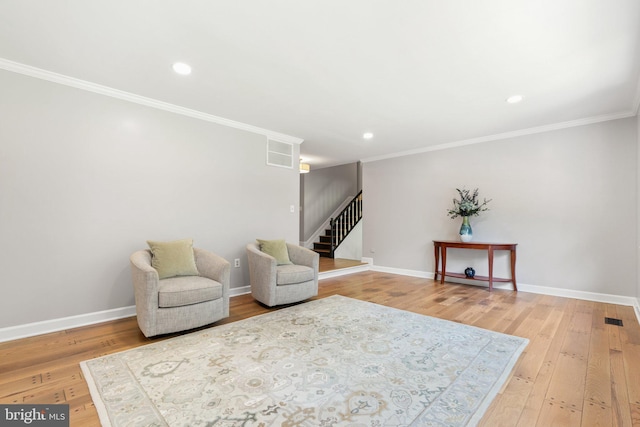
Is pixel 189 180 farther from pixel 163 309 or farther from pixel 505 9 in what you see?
pixel 505 9

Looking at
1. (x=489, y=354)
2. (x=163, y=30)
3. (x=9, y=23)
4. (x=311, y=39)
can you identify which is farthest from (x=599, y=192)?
(x=9, y=23)

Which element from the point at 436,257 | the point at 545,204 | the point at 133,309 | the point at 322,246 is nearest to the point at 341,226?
the point at 322,246

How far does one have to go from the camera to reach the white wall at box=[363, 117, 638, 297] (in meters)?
3.84

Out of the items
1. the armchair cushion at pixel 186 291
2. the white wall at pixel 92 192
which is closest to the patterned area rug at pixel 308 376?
the armchair cushion at pixel 186 291

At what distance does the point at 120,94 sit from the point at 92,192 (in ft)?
3.72

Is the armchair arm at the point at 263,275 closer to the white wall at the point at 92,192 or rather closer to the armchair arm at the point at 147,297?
the white wall at the point at 92,192

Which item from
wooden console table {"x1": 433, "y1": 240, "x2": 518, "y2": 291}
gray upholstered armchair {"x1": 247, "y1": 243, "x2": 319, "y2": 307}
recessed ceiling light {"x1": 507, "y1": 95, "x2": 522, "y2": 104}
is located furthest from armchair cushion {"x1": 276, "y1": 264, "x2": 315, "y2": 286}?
recessed ceiling light {"x1": 507, "y1": 95, "x2": 522, "y2": 104}

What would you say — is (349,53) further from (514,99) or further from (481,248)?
(481,248)

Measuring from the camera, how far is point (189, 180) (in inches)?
148

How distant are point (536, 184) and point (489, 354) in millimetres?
3293

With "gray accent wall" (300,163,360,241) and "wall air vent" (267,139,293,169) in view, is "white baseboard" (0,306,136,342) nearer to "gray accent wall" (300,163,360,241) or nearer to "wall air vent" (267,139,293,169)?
"wall air vent" (267,139,293,169)

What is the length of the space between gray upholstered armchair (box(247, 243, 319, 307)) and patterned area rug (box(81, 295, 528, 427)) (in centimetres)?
52

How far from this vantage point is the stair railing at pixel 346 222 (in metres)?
7.55

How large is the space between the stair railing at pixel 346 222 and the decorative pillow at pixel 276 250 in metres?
3.62
